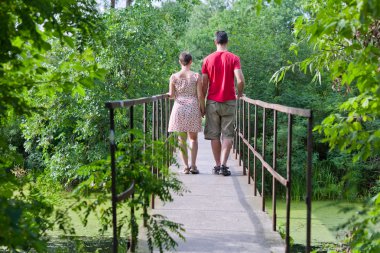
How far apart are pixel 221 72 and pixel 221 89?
175mm

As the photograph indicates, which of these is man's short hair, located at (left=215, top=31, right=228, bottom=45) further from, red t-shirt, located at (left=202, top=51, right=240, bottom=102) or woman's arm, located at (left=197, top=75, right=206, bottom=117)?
woman's arm, located at (left=197, top=75, right=206, bottom=117)

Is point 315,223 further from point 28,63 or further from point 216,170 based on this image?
point 28,63

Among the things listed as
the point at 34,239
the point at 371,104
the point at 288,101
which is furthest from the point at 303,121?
the point at 34,239

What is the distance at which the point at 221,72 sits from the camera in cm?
651

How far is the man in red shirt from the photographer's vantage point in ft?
21.3

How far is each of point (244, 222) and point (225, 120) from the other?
2055mm

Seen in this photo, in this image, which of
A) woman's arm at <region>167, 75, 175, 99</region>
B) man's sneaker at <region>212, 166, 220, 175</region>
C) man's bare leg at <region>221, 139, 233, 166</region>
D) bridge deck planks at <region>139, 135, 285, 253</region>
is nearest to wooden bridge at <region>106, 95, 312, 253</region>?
bridge deck planks at <region>139, 135, 285, 253</region>

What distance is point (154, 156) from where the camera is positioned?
3.57 metres

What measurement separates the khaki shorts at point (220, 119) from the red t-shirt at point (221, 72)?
0.07 m

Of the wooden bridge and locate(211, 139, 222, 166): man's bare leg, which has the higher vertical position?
locate(211, 139, 222, 166): man's bare leg

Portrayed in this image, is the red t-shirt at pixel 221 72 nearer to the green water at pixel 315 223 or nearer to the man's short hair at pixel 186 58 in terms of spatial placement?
the man's short hair at pixel 186 58

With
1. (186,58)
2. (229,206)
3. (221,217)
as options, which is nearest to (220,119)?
(186,58)

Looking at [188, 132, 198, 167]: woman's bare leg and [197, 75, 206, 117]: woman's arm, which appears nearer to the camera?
[197, 75, 206, 117]: woman's arm

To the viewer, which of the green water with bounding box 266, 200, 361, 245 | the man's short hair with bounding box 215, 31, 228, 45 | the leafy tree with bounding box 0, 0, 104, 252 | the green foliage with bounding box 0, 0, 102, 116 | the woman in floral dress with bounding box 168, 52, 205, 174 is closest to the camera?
the leafy tree with bounding box 0, 0, 104, 252
